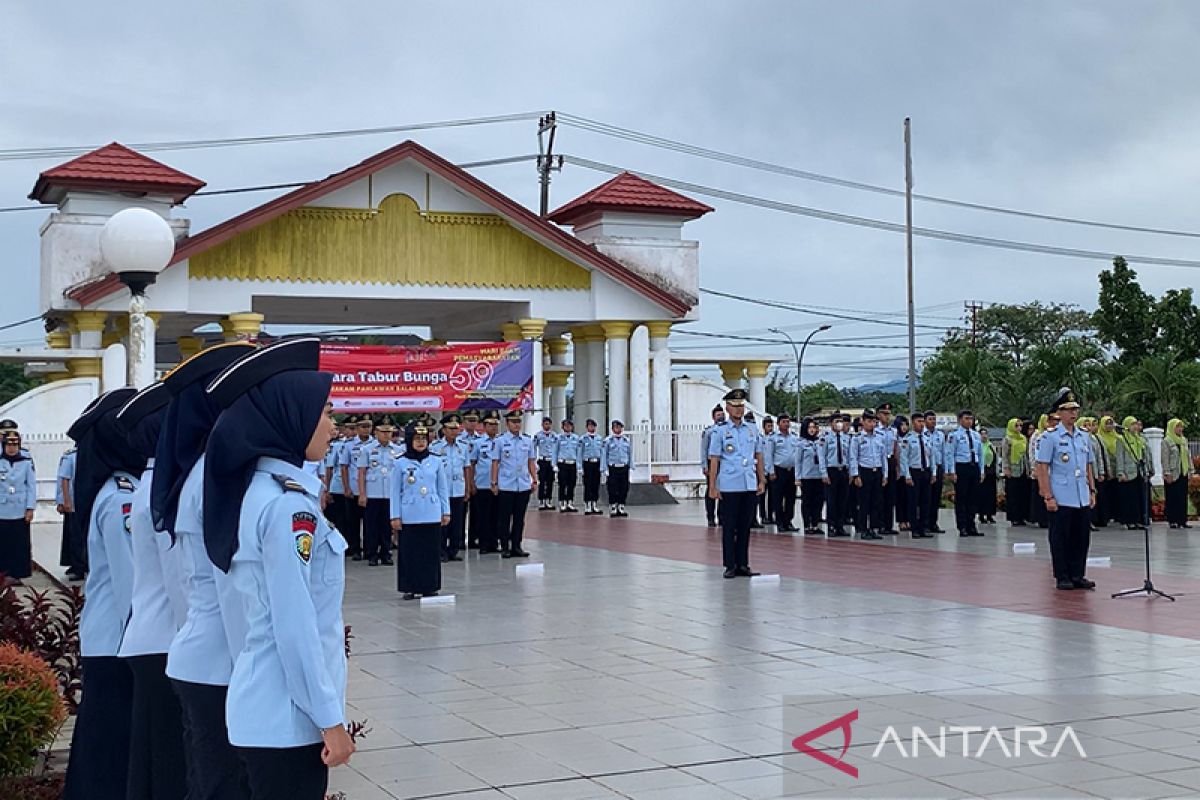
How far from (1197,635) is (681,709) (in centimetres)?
463

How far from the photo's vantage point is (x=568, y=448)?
27.8 m

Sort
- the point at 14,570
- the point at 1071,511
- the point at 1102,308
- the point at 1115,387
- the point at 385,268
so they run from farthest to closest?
the point at 1102,308 < the point at 1115,387 < the point at 385,268 < the point at 14,570 < the point at 1071,511

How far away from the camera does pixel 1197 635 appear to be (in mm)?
10258

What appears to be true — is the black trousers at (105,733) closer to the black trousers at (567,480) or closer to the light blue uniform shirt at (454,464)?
the light blue uniform shirt at (454,464)

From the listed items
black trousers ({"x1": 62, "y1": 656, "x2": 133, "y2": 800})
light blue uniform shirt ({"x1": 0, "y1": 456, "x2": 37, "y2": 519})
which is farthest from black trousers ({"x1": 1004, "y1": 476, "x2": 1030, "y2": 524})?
black trousers ({"x1": 62, "y1": 656, "x2": 133, "y2": 800})

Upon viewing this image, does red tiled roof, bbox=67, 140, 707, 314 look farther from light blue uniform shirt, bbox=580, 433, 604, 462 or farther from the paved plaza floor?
the paved plaza floor

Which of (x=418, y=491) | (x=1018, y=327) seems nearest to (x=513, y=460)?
(x=418, y=491)

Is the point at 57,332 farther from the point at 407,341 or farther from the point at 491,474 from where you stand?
the point at 407,341

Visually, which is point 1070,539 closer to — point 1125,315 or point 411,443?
point 411,443

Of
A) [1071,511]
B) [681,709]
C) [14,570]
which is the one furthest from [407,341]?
[681,709]

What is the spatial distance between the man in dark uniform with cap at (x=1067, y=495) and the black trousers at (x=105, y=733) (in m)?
9.50

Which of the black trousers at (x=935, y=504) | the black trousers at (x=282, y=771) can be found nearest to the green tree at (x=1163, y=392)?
the black trousers at (x=935, y=504)

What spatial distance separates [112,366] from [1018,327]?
4997 cm

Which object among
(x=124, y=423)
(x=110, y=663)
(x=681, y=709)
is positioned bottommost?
(x=681, y=709)
